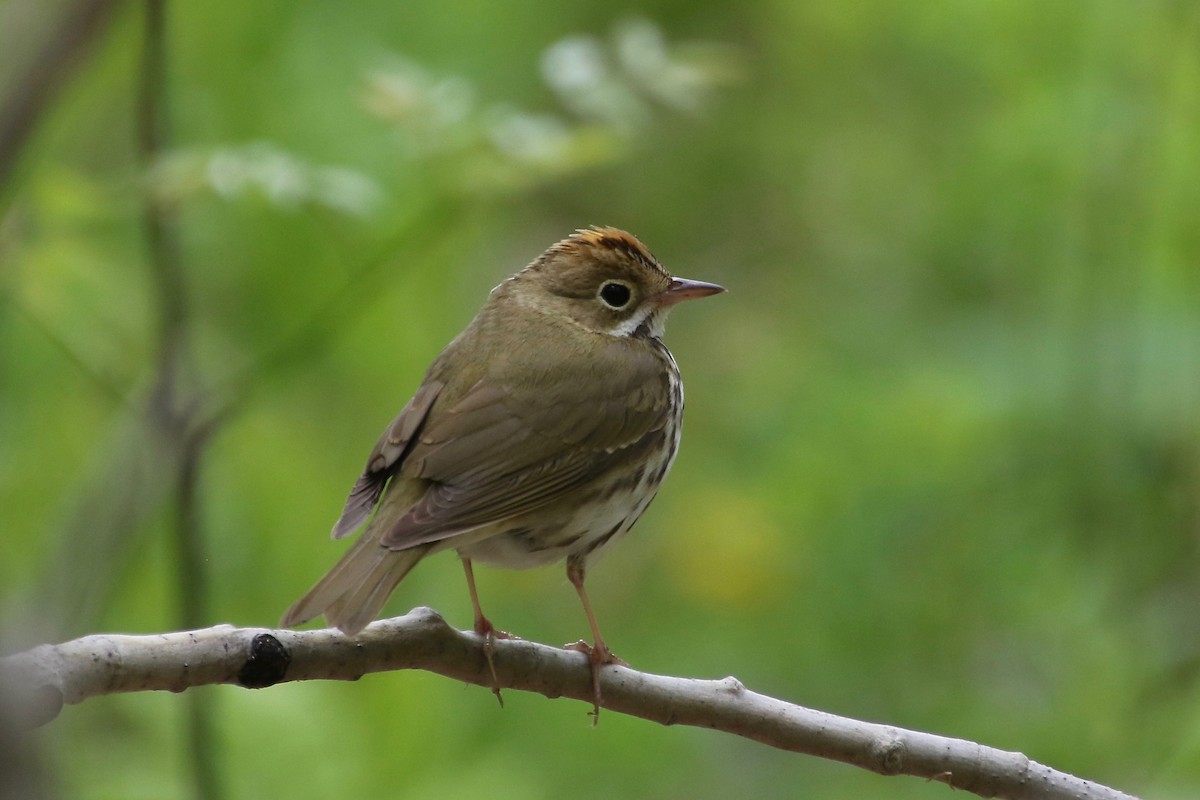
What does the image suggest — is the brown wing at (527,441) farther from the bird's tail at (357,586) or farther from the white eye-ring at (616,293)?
the white eye-ring at (616,293)

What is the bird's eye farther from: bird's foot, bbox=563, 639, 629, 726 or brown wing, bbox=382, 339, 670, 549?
bird's foot, bbox=563, 639, 629, 726

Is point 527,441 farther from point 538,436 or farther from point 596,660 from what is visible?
point 596,660

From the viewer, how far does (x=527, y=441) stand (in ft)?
12.9

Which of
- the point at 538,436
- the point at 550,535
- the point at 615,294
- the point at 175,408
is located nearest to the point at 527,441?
the point at 538,436

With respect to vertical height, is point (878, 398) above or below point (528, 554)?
above

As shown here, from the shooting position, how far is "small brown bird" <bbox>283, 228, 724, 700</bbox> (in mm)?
3623

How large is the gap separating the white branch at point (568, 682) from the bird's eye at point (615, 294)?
1.58 metres

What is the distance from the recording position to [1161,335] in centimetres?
565

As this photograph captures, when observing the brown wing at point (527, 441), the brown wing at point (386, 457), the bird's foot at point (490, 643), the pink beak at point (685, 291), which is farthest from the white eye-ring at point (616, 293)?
the bird's foot at point (490, 643)

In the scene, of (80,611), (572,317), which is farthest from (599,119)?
(80,611)

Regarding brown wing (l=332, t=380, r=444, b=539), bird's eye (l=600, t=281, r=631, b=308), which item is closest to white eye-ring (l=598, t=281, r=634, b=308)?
bird's eye (l=600, t=281, r=631, b=308)

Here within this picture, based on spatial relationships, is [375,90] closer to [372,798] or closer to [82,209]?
[82,209]

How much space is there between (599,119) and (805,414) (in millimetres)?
1704

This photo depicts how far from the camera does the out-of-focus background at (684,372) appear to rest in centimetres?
446
